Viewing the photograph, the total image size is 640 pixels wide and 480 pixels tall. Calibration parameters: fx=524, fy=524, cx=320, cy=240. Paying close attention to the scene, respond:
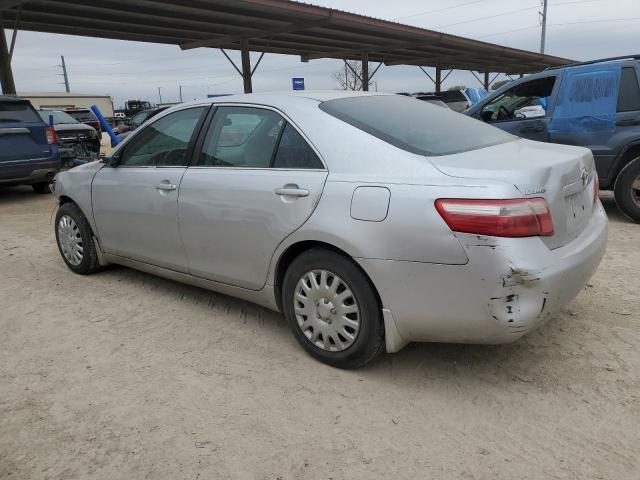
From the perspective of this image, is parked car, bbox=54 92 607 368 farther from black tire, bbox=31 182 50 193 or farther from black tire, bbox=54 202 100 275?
black tire, bbox=31 182 50 193

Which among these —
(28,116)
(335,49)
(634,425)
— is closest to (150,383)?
(634,425)

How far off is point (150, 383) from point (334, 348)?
102cm

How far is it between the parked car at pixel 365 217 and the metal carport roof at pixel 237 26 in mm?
8406

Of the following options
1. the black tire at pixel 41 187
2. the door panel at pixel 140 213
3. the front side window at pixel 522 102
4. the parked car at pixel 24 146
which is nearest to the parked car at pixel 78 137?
the black tire at pixel 41 187

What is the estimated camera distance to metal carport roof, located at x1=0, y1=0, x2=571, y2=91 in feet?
36.2

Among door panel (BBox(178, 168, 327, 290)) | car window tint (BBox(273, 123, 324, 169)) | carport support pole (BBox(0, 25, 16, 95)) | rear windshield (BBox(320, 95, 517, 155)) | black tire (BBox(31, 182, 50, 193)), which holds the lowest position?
black tire (BBox(31, 182, 50, 193))

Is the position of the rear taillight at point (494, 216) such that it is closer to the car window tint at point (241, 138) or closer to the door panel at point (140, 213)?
the car window tint at point (241, 138)

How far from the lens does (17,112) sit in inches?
344

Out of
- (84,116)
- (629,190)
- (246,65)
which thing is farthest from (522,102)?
(84,116)

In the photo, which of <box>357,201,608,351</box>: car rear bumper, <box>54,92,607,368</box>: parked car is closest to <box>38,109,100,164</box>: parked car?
<box>54,92,607,368</box>: parked car

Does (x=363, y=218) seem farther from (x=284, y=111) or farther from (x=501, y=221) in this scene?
(x=284, y=111)

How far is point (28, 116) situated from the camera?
885 cm

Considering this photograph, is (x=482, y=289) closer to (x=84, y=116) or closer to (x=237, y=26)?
(x=237, y=26)

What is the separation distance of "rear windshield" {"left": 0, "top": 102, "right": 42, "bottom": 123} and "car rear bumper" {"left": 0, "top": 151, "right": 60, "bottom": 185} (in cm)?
71
